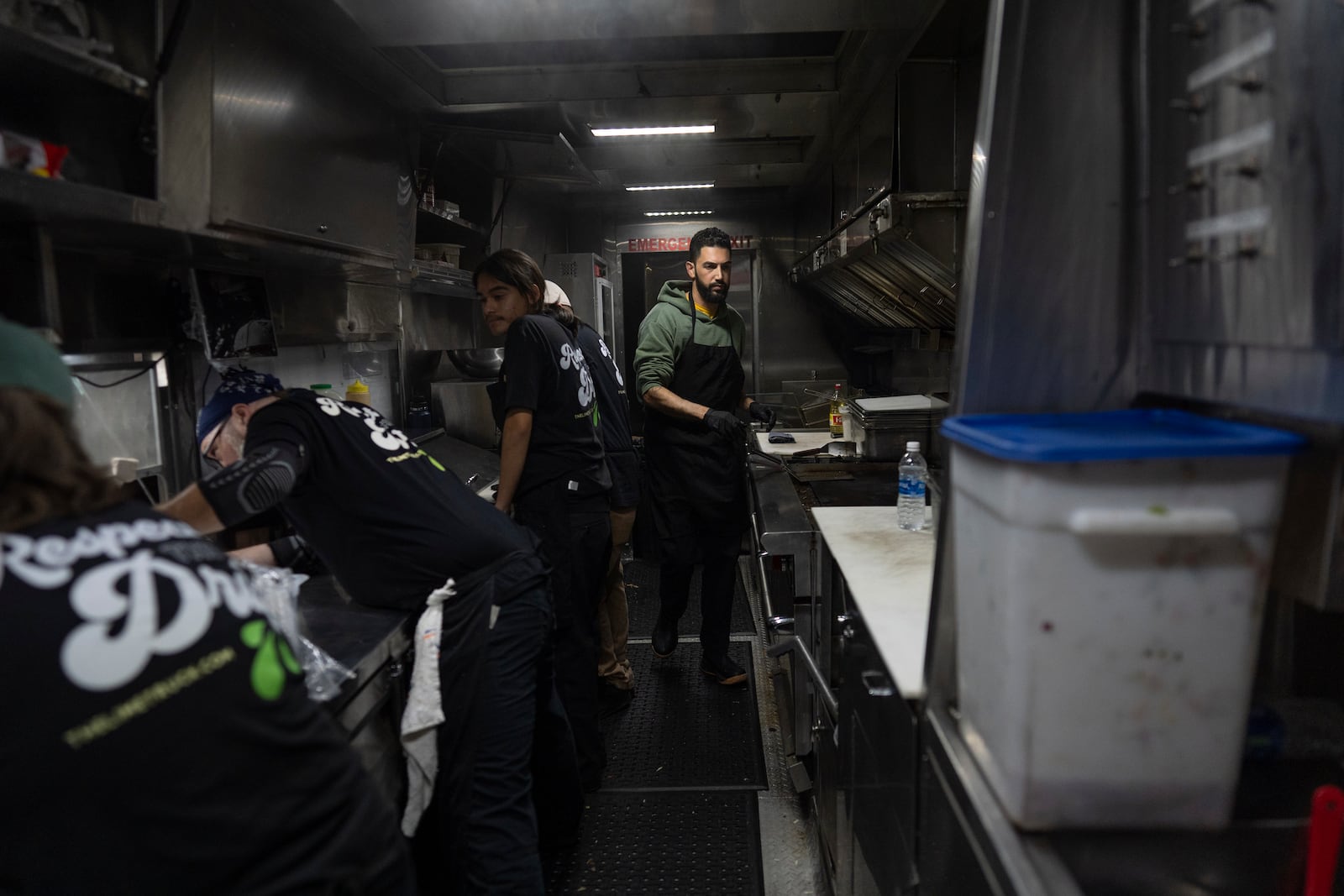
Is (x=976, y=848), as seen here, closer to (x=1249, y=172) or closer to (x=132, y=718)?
(x=1249, y=172)

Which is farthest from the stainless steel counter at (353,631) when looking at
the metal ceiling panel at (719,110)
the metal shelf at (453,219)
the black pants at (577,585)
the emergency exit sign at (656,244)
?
the emergency exit sign at (656,244)

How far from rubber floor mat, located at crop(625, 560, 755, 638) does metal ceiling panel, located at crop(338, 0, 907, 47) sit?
7.29ft

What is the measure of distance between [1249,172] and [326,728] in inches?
50.7

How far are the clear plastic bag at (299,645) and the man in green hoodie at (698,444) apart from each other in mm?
1830

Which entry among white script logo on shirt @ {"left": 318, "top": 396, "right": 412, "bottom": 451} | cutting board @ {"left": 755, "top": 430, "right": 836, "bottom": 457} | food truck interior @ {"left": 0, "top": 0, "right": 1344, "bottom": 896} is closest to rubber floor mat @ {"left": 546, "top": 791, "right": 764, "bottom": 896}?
food truck interior @ {"left": 0, "top": 0, "right": 1344, "bottom": 896}

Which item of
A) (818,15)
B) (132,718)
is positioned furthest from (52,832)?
(818,15)

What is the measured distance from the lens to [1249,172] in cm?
87

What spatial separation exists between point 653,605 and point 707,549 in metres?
1.05

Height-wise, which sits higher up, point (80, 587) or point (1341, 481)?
point (1341, 481)

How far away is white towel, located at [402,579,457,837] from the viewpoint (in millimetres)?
1646

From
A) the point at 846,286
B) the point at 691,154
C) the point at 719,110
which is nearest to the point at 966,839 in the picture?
the point at 719,110

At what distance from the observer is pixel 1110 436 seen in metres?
0.88

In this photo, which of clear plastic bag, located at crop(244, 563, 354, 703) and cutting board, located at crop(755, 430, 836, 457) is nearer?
clear plastic bag, located at crop(244, 563, 354, 703)

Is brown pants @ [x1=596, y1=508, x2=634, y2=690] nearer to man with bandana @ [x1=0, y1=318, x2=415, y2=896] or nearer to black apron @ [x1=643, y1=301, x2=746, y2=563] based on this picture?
black apron @ [x1=643, y1=301, x2=746, y2=563]
